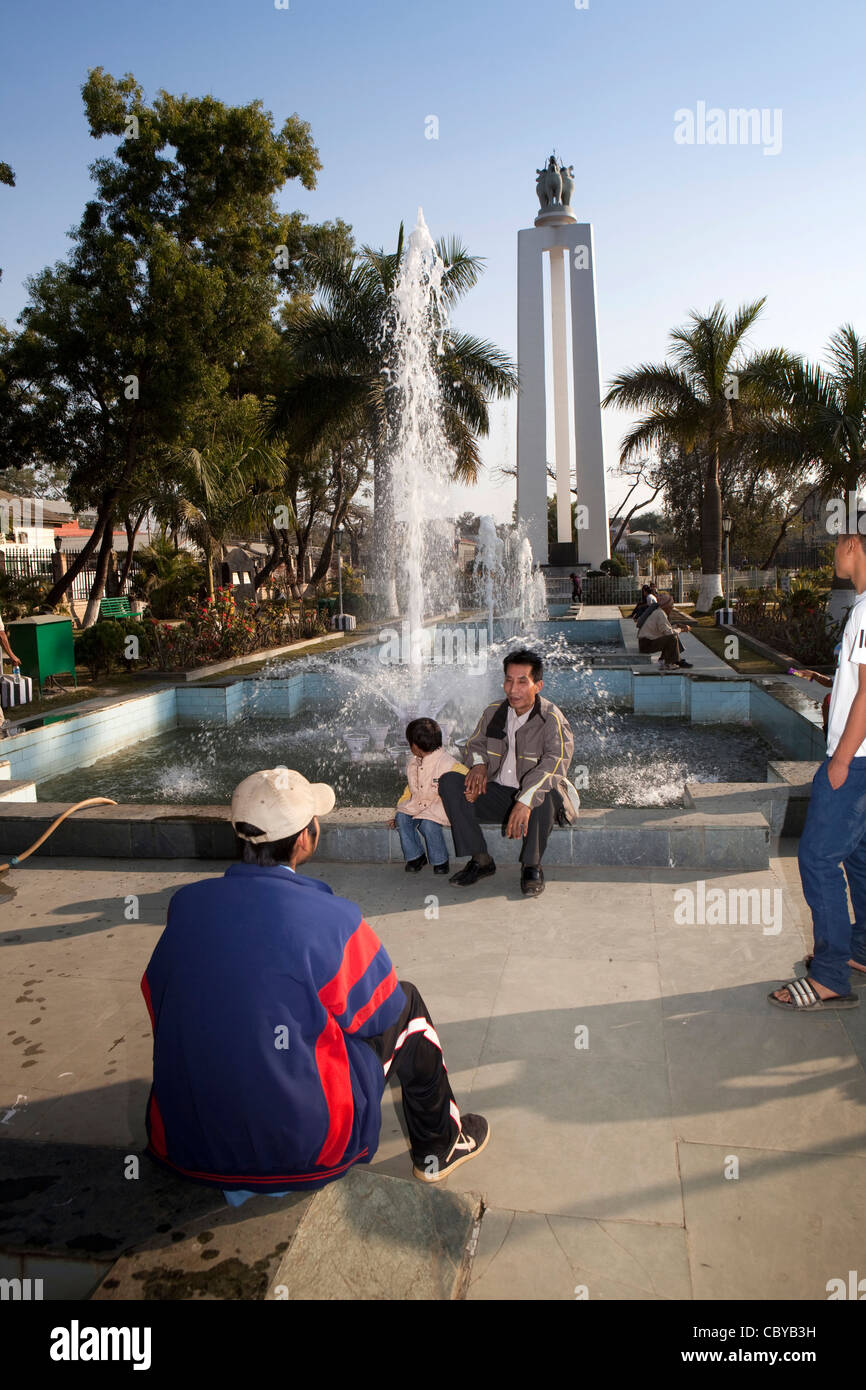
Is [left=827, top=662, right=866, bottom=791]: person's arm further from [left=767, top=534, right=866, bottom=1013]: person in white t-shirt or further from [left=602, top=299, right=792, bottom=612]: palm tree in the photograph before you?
[left=602, top=299, right=792, bottom=612]: palm tree

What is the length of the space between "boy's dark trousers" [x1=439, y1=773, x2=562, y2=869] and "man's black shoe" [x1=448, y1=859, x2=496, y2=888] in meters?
0.06

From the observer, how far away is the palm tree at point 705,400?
22562 mm

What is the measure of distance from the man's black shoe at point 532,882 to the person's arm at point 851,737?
1.76 m

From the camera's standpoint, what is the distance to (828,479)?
15.1 meters

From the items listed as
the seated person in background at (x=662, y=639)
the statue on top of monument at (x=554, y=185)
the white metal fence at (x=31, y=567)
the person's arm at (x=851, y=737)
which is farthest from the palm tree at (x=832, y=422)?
the statue on top of monument at (x=554, y=185)

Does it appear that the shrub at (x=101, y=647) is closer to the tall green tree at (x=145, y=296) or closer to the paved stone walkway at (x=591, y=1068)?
the tall green tree at (x=145, y=296)

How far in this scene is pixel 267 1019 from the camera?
204 centimetres

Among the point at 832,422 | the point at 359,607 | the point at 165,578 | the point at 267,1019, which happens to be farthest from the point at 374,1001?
the point at 165,578

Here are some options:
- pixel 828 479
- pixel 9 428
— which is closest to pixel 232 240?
pixel 9 428

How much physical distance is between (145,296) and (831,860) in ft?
61.0

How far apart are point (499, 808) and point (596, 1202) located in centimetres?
267

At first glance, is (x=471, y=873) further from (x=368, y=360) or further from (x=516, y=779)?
(x=368, y=360)

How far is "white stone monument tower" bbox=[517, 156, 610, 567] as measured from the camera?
3297cm
